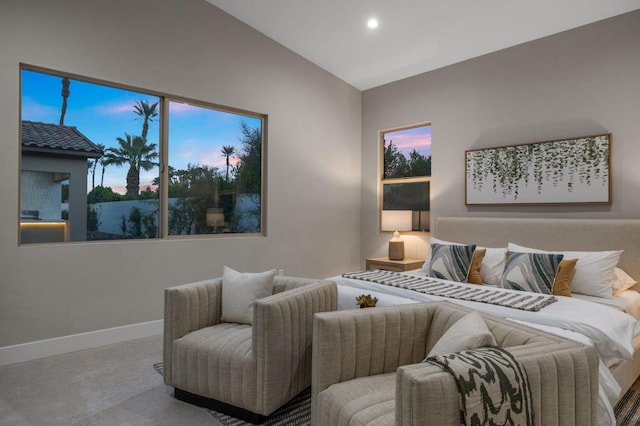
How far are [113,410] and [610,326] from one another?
2.97 meters

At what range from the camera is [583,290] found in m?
3.14

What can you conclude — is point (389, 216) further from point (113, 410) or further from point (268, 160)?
point (113, 410)

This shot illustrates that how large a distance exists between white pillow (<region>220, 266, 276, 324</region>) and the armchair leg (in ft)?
1.61

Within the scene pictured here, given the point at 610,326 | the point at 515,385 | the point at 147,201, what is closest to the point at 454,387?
the point at 515,385

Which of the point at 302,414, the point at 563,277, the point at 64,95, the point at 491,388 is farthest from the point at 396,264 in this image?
the point at 64,95

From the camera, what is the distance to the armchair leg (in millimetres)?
2230

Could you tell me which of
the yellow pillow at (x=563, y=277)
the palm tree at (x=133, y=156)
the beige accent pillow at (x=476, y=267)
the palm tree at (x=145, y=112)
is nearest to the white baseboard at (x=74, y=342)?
the palm tree at (x=133, y=156)

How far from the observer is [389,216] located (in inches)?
199

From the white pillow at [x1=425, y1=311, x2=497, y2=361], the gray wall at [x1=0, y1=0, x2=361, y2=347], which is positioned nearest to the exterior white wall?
the gray wall at [x1=0, y1=0, x2=361, y2=347]

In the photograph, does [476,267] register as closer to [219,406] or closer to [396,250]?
[396,250]

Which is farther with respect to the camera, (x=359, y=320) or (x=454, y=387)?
(x=359, y=320)

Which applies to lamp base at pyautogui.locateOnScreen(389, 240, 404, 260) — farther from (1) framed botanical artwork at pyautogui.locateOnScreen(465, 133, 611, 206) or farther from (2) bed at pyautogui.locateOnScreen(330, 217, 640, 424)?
(1) framed botanical artwork at pyautogui.locateOnScreen(465, 133, 611, 206)

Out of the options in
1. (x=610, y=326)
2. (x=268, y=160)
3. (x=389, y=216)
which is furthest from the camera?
(x=389, y=216)

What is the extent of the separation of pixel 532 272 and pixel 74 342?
383 centimetres
